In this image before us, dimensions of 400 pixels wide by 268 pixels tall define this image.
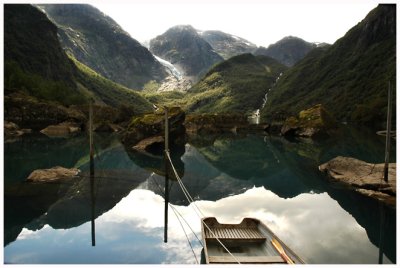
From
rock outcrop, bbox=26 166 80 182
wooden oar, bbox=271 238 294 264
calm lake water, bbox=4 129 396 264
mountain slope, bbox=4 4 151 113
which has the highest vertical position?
mountain slope, bbox=4 4 151 113

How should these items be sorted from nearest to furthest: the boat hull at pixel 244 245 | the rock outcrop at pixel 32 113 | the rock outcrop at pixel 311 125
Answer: the boat hull at pixel 244 245 < the rock outcrop at pixel 311 125 < the rock outcrop at pixel 32 113

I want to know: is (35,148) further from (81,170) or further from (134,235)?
(134,235)

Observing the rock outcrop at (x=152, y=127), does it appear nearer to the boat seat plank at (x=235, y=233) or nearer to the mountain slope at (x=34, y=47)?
the boat seat plank at (x=235, y=233)

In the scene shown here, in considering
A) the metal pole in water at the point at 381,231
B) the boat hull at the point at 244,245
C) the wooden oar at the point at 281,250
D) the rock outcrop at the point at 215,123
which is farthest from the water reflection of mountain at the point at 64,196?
the rock outcrop at the point at 215,123

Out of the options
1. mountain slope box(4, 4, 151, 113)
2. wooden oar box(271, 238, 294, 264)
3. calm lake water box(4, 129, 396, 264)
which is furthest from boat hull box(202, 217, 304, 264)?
mountain slope box(4, 4, 151, 113)

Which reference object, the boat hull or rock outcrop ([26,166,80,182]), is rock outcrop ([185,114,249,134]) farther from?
the boat hull

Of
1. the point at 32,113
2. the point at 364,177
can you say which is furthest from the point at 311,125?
the point at 32,113
